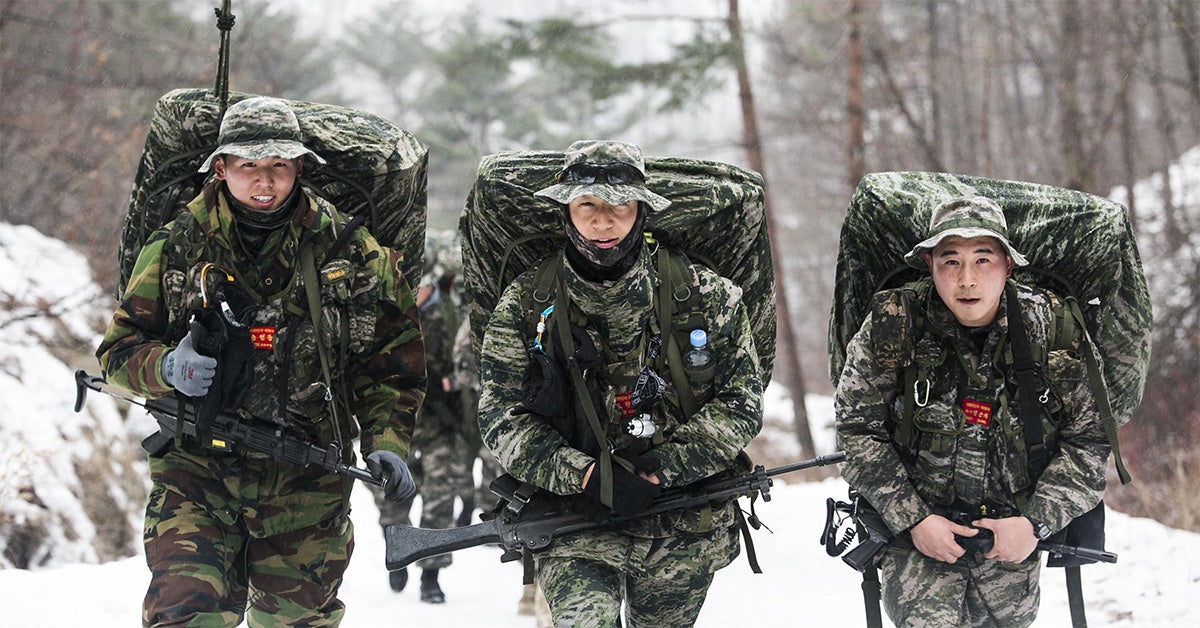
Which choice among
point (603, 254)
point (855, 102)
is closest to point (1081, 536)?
point (603, 254)

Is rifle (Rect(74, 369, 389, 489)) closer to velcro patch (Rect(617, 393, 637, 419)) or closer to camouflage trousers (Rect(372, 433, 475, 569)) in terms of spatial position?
velcro patch (Rect(617, 393, 637, 419))

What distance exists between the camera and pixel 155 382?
4.04 meters

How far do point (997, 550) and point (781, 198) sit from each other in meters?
44.9

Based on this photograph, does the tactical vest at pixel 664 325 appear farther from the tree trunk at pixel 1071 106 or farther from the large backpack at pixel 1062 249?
the tree trunk at pixel 1071 106

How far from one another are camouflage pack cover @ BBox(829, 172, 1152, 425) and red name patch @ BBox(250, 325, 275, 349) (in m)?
2.25

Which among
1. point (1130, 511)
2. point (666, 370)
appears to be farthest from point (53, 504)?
point (1130, 511)

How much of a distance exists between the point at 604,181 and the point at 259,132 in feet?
4.70

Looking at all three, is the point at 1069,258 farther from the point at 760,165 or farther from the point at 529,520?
the point at 760,165

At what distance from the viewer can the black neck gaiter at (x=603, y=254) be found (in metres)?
3.78

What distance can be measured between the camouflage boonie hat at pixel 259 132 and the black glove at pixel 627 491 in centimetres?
171

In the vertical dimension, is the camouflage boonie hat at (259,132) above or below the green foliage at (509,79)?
below

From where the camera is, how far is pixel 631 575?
156 inches

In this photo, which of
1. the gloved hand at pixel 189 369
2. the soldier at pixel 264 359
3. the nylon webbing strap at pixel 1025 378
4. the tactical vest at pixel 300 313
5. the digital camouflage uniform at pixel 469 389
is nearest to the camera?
the nylon webbing strap at pixel 1025 378

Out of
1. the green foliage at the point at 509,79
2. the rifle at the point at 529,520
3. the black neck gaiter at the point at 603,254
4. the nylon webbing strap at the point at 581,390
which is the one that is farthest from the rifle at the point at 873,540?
the green foliage at the point at 509,79
